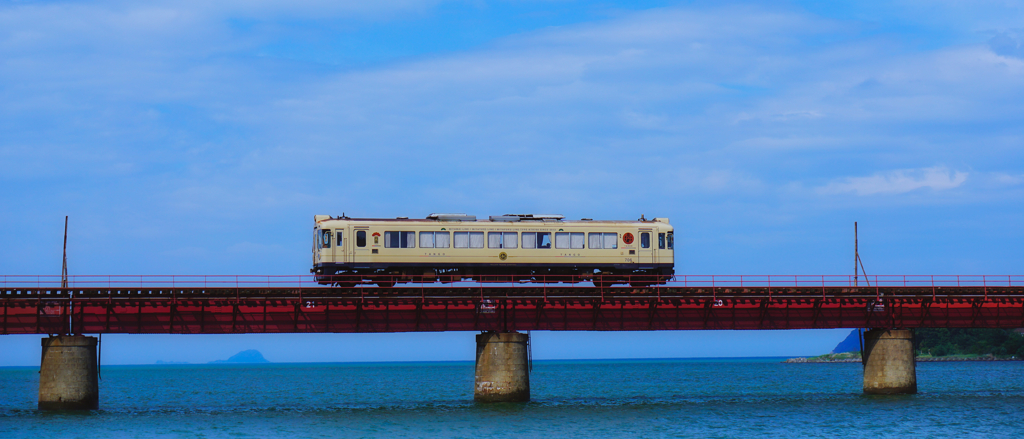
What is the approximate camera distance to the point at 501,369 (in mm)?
46562

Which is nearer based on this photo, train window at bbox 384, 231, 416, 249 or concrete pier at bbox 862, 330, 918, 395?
train window at bbox 384, 231, 416, 249

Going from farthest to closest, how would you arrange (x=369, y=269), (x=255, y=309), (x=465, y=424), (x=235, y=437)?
(x=369, y=269) < (x=255, y=309) < (x=465, y=424) < (x=235, y=437)

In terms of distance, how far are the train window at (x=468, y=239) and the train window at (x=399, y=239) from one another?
7.34 ft

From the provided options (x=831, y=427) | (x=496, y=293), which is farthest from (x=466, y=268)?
(x=831, y=427)

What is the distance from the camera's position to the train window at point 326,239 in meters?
49.0

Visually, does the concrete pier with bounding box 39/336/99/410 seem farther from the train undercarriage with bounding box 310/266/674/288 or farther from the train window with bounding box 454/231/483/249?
the train window with bounding box 454/231/483/249

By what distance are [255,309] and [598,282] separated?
684 inches

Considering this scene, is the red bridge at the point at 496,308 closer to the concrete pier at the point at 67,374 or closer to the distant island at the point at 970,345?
the concrete pier at the point at 67,374

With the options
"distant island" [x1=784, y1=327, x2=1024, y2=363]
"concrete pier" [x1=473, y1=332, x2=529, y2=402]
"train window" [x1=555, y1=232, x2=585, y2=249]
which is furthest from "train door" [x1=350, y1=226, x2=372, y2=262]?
"distant island" [x1=784, y1=327, x2=1024, y2=363]

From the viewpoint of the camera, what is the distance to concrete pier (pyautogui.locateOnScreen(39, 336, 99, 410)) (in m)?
43.7

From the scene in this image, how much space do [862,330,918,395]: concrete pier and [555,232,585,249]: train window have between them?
15.9 m

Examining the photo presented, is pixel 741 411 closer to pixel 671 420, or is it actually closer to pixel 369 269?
pixel 671 420

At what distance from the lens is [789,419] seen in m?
42.8

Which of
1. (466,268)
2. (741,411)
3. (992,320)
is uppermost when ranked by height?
(466,268)
